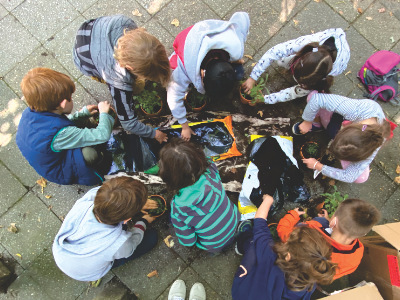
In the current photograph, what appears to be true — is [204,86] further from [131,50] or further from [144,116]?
[144,116]

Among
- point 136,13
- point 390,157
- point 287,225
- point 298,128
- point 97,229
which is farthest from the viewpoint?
point 136,13

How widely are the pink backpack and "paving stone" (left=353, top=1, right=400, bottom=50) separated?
1.26 feet

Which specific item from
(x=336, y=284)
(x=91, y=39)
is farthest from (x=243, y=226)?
(x=91, y=39)

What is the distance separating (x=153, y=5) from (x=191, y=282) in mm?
3557

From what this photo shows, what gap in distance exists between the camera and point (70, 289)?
312 centimetres

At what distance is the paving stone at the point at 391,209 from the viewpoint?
3.31 m

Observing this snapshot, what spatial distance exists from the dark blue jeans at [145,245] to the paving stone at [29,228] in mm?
950

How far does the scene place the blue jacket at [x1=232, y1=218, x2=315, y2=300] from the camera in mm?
2293

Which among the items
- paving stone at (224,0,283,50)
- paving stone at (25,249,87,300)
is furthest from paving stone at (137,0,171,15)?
paving stone at (25,249,87,300)

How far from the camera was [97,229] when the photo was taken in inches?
97.5

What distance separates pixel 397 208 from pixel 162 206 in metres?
2.82

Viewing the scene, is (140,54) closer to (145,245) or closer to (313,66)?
(313,66)

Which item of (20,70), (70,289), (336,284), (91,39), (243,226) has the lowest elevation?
(336,284)

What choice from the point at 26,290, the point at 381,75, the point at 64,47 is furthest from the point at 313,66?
the point at 26,290
